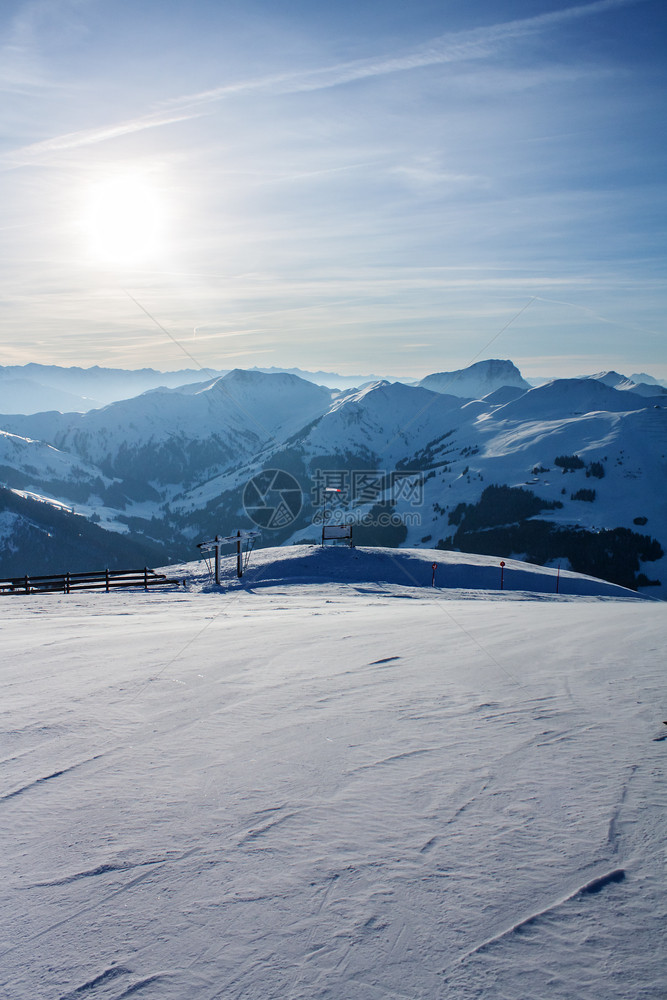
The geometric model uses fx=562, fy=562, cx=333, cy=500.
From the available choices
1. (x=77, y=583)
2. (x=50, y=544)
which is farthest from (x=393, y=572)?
(x=50, y=544)

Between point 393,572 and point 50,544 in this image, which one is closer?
point 393,572

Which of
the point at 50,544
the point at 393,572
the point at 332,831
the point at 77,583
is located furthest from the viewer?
the point at 50,544

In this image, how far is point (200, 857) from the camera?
3336 millimetres

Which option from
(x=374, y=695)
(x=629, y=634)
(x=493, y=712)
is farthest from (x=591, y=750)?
(x=629, y=634)

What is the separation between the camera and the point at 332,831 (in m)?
3.56

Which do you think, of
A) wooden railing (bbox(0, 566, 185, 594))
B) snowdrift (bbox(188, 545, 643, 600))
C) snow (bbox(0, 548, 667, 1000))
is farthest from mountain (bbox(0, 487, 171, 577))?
snow (bbox(0, 548, 667, 1000))

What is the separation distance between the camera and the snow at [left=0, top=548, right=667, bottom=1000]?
2.59 meters

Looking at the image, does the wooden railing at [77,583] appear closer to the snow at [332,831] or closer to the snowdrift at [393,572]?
the snowdrift at [393,572]

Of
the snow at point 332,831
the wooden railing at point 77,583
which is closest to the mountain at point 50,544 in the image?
the wooden railing at point 77,583

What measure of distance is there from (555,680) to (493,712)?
1558 mm

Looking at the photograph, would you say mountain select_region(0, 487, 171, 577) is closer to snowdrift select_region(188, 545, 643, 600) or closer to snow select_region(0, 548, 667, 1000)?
snowdrift select_region(188, 545, 643, 600)

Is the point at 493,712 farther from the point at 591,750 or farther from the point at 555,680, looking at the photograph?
the point at 555,680

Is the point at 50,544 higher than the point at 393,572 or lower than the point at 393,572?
lower

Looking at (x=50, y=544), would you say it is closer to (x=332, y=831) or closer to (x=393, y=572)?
(x=393, y=572)
